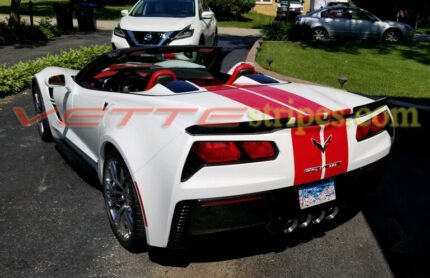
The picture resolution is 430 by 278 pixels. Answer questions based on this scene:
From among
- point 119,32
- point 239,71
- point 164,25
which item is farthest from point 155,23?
point 239,71

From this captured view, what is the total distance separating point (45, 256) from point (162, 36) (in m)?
7.13

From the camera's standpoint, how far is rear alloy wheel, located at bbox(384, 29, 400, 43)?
15.8m

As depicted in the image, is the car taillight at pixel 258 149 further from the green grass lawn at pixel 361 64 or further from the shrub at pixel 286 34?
the shrub at pixel 286 34

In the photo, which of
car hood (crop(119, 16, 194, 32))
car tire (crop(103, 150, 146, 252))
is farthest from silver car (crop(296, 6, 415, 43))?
car tire (crop(103, 150, 146, 252))

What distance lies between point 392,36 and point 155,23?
33.0 ft

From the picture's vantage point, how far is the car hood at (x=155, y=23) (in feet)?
31.4

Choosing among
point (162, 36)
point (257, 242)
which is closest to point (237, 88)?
point (257, 242)

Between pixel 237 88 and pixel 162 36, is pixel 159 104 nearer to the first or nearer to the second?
pixel 237 88

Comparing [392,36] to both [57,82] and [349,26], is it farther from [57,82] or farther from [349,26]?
[57,82]

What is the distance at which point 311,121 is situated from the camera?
8.97 ft

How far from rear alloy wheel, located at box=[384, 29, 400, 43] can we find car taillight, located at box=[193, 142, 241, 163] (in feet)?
49.8

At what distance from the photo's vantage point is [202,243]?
3.21 m

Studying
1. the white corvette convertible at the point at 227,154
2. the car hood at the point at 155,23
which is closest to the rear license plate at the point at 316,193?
the white corvette convertible at the point at 227,154

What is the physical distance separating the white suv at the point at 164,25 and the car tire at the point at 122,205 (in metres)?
6.57
